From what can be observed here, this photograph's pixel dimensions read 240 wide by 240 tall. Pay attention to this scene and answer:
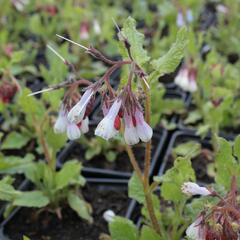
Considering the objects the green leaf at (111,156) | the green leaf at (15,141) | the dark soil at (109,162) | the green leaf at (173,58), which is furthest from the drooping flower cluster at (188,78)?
the green leaf at (173,58)

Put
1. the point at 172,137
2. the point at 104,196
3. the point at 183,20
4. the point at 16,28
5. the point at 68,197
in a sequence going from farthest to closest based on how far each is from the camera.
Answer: the point at 16,28 → the point at 183,20 → the point at 172,137 → the point at 104,196 → the point at 68,197

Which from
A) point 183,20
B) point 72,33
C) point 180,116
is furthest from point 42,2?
point 180,116

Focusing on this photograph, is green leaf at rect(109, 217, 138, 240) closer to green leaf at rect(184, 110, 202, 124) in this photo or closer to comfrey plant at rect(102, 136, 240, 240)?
comfrey plant at rect(102, 136, 240, 240)

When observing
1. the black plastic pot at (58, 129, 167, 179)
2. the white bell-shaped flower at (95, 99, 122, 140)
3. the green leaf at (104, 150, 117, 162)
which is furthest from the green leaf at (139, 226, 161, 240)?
the green leaf at (104, 150, 117, 162)

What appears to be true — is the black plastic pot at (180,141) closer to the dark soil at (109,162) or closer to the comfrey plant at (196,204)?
the dark soil at (109,162)

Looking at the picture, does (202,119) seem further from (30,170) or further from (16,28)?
(16,28)
